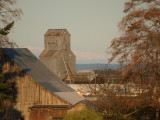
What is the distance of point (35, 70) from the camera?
2477 centimetres

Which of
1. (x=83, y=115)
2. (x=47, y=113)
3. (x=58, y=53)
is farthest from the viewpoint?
(x=58, y=53)

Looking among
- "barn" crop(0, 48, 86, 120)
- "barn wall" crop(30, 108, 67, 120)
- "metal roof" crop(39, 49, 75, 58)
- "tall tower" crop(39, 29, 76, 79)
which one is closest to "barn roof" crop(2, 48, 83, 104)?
"barn" crop(0, 48, 86, 120)

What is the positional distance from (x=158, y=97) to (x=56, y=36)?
5093 cm

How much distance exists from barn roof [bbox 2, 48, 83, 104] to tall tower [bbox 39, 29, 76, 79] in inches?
1404

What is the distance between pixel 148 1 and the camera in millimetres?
16016

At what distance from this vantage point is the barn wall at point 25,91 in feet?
72.5

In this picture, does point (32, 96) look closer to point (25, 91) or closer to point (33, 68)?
point (25, 91)

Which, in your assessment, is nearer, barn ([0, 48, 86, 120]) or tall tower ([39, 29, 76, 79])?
barn ([0, 48, 86, 120])

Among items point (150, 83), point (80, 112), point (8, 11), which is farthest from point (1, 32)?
point (150, 83)

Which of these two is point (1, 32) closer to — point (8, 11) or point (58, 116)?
point (8, 11)

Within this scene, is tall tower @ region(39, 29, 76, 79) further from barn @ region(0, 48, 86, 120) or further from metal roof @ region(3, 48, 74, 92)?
barn @ region(0, 48, 86, 120)

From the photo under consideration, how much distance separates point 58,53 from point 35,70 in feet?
129

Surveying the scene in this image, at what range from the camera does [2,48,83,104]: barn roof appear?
23.2 m

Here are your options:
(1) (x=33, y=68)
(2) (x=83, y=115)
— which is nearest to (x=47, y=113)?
(1) (x=33, y=68)
